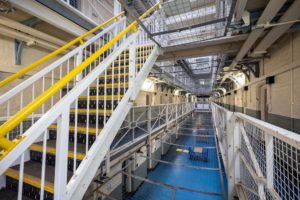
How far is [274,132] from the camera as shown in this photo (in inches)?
27.0

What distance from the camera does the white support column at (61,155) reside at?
2.62 ft

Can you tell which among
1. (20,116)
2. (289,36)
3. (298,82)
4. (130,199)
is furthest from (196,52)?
(130,199)

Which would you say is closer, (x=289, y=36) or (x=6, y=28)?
(x=6, y=28)

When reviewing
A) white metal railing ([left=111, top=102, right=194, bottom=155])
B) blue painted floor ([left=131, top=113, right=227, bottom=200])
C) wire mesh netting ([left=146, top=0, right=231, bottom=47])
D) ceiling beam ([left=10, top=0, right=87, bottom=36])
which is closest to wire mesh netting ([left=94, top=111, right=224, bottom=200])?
blue painted floor ([left=131, top=113, right=227, bottom=200])

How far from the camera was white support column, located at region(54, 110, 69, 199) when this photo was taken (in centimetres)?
80

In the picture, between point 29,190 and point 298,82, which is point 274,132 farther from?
point 298,82

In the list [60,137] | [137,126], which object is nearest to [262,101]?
[137,126]

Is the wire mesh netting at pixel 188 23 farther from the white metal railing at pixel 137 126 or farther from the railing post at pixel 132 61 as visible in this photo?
the white metal railing at pixel 137 126

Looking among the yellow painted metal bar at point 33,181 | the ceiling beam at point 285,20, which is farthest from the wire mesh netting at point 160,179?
the ceiling beam at point 285,20

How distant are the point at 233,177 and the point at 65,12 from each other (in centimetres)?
365

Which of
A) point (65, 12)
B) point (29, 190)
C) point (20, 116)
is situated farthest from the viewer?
point (65, 12)

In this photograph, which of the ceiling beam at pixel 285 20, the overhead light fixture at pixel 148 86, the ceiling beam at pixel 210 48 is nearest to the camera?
the ceiling beam at pixel 285 20

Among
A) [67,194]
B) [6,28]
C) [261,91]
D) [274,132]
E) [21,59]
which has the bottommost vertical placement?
[67,194]

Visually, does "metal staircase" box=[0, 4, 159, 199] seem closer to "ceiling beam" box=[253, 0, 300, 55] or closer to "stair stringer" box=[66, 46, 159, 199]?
"stair stringer" box=[66, 46, 159, 199]
